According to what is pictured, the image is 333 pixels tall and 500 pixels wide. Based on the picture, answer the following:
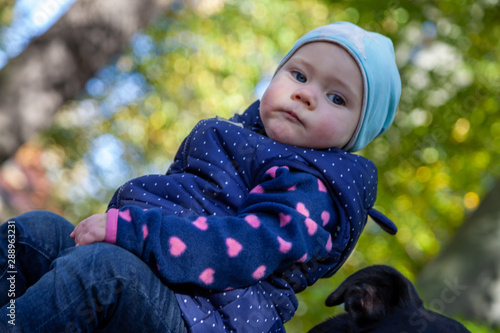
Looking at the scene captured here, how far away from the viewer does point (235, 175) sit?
200 cm

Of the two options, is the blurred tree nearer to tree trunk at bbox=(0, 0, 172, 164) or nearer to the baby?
tree trunk at bbox=(0, 0, 172, 164)

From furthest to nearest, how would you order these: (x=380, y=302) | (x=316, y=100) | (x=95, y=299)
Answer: (x=316, y=100) < (x=380, y=302) < (x=95, y=299)

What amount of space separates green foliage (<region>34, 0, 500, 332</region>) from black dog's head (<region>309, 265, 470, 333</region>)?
199 inches

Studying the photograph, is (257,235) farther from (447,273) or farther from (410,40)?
(410,40)

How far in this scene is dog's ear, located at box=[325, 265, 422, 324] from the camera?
1.85 meters

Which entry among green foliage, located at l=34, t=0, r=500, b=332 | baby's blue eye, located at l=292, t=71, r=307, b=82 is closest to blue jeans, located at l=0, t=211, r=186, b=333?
baby's blue eye, located at l=292, t=71, r=307, b=82

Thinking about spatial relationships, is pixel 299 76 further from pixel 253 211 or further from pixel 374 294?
pixel 374 294

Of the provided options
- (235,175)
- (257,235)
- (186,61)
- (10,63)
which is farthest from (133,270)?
(186,61)

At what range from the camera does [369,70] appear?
2.10 m

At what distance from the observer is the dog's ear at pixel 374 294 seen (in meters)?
1.85

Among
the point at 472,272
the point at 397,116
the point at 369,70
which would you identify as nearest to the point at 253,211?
the point at 369,70

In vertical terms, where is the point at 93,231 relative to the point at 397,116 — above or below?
above

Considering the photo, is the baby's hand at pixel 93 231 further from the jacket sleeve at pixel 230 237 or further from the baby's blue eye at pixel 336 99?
the baby's blue eye at pixel 336 99

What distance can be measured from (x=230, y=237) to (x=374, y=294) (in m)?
0.60
